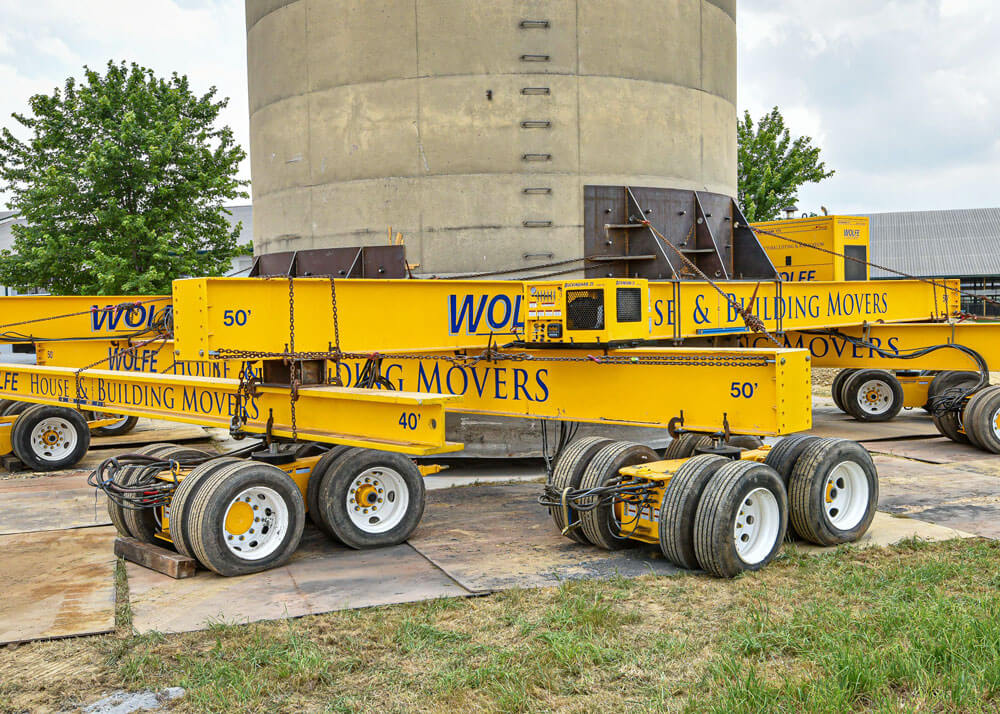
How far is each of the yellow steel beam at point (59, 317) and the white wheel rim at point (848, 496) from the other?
8734 mm

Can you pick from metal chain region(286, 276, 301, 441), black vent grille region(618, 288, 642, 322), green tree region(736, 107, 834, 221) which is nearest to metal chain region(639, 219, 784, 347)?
black vent grille region(618, 288, 642, 322)

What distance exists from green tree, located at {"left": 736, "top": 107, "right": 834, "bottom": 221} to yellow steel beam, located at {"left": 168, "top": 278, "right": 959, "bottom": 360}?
24.7 meters

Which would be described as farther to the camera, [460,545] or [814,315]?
[814,315]

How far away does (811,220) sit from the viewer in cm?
1520

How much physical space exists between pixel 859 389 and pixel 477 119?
910 cm

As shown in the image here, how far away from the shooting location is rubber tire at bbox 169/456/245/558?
Result: 7.44m

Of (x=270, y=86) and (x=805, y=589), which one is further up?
(x=270, y=86)

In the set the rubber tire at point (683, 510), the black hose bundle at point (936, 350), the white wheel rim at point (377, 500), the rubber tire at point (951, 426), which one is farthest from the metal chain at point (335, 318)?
the rubber tire at point (951, 426)

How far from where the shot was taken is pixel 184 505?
7.46 meters

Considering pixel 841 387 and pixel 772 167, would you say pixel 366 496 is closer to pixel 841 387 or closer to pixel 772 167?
pixel 841 387

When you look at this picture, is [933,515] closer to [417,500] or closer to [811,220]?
[417,500]

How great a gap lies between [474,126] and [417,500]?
628 centimetres

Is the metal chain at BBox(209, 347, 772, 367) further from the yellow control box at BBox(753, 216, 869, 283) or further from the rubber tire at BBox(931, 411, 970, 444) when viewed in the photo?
the rubber tire at BBox(931, 411, 970, 444)

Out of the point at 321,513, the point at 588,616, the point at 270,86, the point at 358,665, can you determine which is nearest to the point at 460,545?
the point at 321,513
